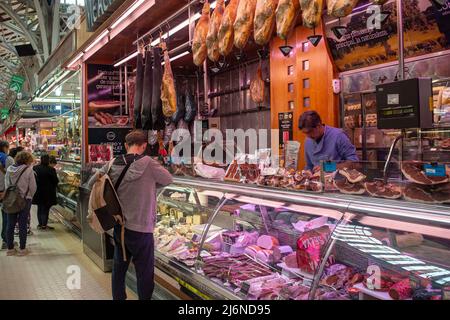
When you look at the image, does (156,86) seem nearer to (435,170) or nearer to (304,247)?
(304,247)

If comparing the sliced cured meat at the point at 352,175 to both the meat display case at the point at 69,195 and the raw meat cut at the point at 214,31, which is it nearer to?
the raw meat cut at the point at 214,31

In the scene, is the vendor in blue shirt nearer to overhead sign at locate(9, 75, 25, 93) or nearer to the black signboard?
the black signboard

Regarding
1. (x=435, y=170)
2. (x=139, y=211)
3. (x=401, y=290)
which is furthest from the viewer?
(x=139, y=211)

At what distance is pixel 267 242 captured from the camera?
3186 mm

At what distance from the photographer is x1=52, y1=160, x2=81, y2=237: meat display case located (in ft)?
26.0

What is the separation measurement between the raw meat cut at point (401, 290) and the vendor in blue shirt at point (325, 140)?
6.38 feet

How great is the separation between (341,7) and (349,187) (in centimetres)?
101

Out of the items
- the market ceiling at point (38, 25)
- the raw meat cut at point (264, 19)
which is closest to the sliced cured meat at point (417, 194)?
the raw meat cut at point (264, 19)

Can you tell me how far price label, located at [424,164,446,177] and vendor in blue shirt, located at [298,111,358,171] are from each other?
2002 mm

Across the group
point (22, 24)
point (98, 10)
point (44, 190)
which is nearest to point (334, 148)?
point (98, 10)

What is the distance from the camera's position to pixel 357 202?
225cm

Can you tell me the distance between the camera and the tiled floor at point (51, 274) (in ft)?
15.4

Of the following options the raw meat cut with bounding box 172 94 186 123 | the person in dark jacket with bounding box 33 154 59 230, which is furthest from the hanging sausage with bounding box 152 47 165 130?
the person in dark jacket with bounding box 33 154 59 230
